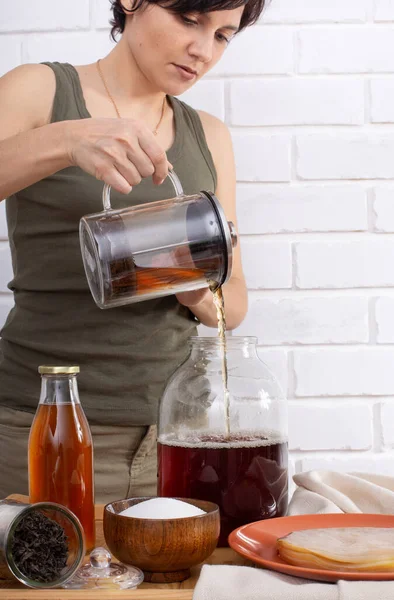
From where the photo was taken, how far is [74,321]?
1.25 metres

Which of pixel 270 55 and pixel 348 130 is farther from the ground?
pixel 270 55

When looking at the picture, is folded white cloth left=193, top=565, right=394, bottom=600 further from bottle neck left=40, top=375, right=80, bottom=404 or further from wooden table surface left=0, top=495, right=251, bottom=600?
bottle neck left=40, top=375, right=80, bottom=404

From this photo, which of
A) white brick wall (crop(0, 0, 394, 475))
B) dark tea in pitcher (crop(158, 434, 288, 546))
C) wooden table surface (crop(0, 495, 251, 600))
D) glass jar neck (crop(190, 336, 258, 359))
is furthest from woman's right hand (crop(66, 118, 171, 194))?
white brick wall (crop(0, 0, 394, 475))

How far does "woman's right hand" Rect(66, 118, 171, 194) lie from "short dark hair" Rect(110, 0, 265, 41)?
1.06 feet

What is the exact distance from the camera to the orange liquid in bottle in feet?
2.45

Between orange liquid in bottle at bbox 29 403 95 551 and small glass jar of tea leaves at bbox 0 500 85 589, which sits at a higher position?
orange liquid in bottle at bbox 29 403 95 551

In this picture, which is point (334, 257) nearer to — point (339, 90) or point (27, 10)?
point (339, 90)

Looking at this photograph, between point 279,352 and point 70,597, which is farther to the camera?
point 279,352

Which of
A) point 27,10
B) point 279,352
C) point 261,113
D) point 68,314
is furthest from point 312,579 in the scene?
point 27,10

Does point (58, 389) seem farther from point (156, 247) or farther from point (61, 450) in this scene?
point (156, 247)

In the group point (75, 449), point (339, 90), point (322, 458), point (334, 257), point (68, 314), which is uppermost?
→ point (339, 90)

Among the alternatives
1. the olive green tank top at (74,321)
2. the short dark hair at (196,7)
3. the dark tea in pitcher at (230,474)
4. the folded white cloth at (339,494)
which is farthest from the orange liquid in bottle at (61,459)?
the short dark hair at (196,7)

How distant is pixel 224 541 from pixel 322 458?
2.43 feet

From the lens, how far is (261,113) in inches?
58.4
